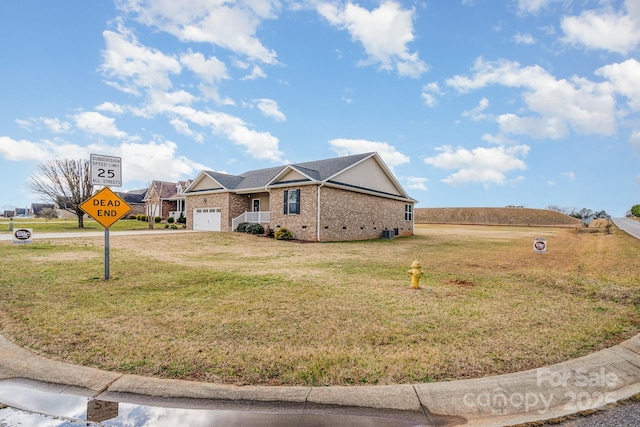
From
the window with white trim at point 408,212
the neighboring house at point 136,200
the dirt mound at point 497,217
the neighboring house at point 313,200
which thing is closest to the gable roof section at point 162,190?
the neighboring house at point 136,200

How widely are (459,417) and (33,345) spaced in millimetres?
4953

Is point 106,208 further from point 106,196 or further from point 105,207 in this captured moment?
point 106,196

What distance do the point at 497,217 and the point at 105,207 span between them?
72.5 metres

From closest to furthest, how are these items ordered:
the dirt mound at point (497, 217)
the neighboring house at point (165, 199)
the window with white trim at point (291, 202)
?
the window with white trim at point (291, 202) < the neighboring house at point (165, 199) < the dirt mound at point (497, 217)

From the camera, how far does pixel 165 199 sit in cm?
4269

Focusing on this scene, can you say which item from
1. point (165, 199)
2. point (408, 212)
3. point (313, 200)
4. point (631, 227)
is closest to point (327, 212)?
point (313, 200)

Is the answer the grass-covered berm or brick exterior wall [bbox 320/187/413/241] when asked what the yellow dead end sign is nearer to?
the grass-covered berm

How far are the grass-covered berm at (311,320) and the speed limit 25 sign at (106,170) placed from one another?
242cm

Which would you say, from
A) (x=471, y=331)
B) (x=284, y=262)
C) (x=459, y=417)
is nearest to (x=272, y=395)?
(x=459, y=417)

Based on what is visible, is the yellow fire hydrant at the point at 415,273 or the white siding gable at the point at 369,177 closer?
the yellow fire hydrant at the point at 415,273

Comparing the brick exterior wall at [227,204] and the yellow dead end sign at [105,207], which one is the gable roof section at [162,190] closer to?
the brick exterior wall at [227,204]

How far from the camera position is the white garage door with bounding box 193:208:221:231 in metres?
26.7

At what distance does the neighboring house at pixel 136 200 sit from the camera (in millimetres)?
53497

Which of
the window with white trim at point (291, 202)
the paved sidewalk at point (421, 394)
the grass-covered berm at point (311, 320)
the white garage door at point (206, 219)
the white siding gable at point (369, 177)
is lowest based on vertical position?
the paved sidewalk at point (421, 394)
